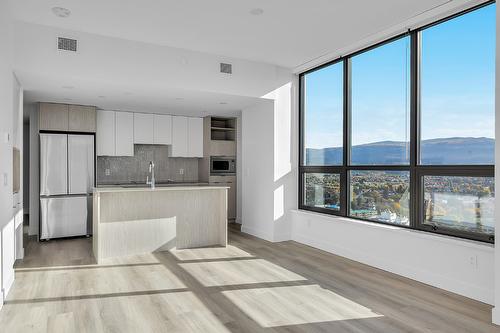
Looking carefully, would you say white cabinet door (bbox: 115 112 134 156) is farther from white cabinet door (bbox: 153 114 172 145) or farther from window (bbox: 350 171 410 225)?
window (bbox: 350 171 410 225)

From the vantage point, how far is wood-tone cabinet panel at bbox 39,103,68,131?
234 inches

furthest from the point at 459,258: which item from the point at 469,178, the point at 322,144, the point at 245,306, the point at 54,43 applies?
the point at 54,43

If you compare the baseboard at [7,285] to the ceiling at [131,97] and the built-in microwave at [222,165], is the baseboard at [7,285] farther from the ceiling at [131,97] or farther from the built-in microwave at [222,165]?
Result: the built-in microwave at [222,165]

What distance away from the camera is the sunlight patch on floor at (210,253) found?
15.9 ft

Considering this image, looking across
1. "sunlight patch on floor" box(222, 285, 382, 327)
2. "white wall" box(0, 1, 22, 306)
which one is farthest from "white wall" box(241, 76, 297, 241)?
"white wall" box(0, 1, 22, 306)

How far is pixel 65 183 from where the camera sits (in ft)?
19.6

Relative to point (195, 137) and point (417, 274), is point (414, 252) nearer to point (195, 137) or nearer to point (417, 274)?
point (417, 274)

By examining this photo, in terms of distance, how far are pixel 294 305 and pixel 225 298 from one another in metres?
0.64

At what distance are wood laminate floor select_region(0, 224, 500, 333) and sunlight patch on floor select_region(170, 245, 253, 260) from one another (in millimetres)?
51

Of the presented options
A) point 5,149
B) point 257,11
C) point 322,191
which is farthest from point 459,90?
point 5,149

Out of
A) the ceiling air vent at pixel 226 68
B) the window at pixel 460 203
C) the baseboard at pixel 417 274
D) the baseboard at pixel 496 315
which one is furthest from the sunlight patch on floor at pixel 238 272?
the ceiling air vent at pixel 226 68

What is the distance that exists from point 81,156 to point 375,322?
5.26 meters

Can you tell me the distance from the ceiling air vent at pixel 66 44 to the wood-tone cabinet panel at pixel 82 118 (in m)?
2.11

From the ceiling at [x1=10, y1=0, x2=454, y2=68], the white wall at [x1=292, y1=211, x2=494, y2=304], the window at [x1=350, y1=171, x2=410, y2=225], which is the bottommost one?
the white wall at [x1=292, y1=211, x2=494, y2=304]
